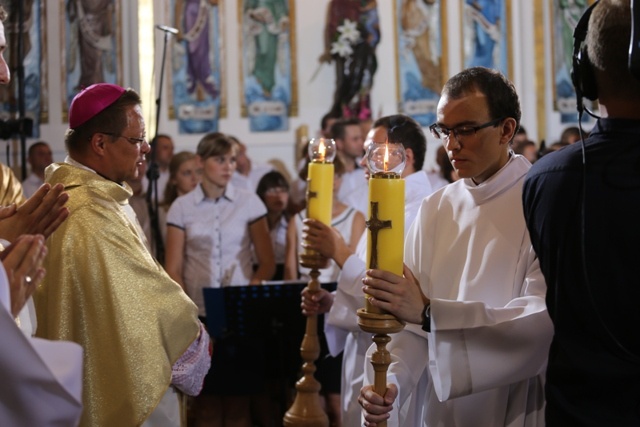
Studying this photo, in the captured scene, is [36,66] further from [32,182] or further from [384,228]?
[384,228]

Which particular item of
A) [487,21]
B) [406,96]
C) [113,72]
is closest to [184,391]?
[113,72]

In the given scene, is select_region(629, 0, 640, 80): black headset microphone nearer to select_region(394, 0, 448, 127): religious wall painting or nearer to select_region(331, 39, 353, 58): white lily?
select_region(331, 39, 353, 58): white lily

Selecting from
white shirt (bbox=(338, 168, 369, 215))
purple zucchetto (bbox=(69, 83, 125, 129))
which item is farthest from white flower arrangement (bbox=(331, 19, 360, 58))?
purple zucchetto (bbox=(69, 83, 125, 129))

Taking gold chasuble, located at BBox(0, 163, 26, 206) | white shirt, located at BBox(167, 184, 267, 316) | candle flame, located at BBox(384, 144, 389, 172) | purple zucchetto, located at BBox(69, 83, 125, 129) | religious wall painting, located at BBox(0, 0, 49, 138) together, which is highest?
religious wall painting, located at BBox(0, 0, 49, 138)

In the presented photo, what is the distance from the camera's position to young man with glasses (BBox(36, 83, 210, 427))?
3.38 metres

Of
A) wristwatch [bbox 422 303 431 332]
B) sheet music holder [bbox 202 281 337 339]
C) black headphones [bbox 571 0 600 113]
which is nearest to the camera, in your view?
black headphones [bbox 571 0 600 113]

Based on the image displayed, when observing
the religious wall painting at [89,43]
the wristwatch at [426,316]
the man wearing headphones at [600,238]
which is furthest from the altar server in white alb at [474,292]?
the religious wall painting at [89,43]

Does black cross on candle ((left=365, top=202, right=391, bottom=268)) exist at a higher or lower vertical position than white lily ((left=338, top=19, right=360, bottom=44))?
lower

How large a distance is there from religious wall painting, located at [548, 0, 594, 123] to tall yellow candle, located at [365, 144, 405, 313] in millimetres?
11488

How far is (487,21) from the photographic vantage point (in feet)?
43.7

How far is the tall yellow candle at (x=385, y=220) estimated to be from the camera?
2.49m

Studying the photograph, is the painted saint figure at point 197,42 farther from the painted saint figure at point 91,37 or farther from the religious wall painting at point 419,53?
the religious wall painting at point 419,53

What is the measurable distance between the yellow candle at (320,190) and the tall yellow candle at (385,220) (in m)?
1.11

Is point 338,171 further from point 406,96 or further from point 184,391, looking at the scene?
point 406,96
